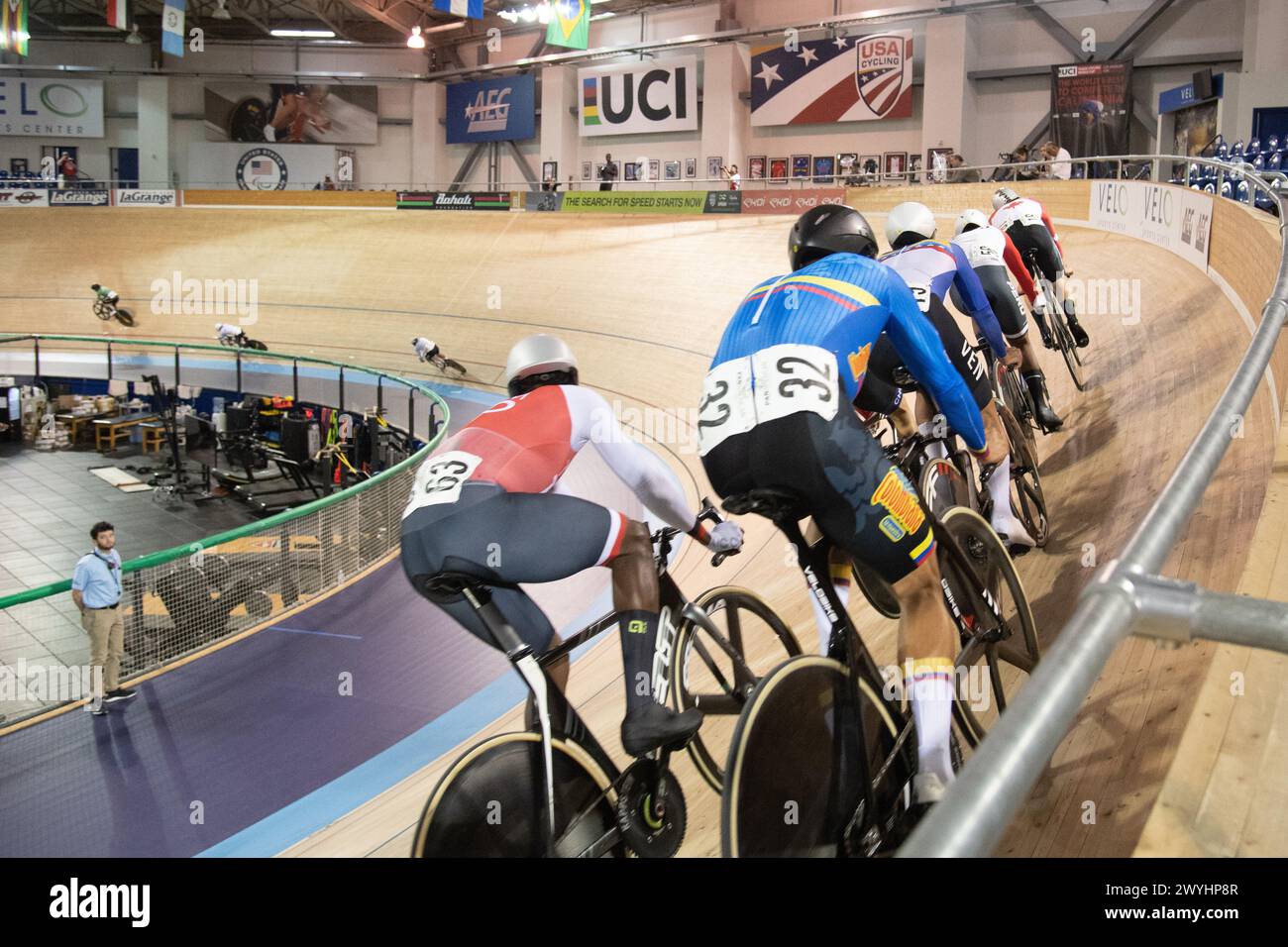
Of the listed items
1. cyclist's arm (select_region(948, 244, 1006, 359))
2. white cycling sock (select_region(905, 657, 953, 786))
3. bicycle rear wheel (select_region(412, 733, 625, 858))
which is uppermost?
cyclist's arm (select_region(948, 244, 1006, 359))

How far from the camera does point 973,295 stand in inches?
124

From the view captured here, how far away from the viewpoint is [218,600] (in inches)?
151

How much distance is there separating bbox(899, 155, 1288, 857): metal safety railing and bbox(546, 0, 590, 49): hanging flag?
13.5 metres

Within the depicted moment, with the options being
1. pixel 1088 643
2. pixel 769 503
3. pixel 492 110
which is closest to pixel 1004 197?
pixel 769 503

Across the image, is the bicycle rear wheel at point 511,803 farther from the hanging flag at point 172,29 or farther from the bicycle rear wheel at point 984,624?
the hanging flag at point 172,29

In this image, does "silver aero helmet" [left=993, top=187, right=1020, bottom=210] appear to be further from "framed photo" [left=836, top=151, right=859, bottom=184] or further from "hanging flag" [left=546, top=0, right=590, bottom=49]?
"framed photo" [left=836, top=151, right=859, bottom=184]

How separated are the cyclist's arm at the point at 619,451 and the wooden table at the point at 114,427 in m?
13.3

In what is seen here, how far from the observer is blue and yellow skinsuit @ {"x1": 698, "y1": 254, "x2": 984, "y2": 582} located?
178 centimetres

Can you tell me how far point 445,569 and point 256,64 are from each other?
2954 centimetres

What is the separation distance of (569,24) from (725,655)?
496 inches

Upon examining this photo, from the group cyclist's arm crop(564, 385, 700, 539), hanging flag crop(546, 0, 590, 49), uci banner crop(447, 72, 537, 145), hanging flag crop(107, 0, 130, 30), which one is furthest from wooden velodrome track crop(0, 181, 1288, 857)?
uci banner crop(447, 72, 537, 145)

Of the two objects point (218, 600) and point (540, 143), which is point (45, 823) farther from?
point (540, 143)

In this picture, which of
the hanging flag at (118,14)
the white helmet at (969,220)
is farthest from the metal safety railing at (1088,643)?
the hanging flag at (118,14)

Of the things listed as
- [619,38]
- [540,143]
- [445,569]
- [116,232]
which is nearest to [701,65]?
[619,38]
